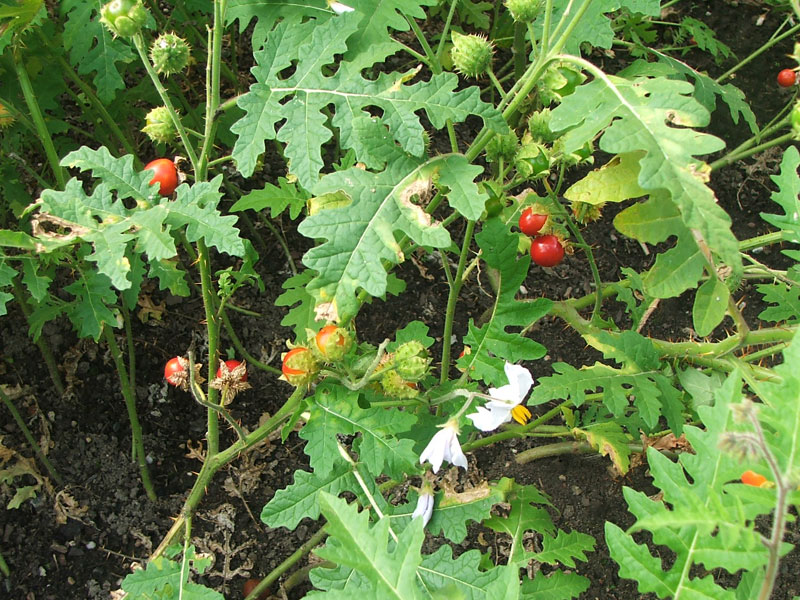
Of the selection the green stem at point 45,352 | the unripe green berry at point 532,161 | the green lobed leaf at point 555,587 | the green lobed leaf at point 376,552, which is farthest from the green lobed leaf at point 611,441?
the green stem at point 45,352

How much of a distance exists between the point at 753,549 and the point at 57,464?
89.0 inches

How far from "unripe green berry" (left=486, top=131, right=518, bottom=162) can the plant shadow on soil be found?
1.23 metres

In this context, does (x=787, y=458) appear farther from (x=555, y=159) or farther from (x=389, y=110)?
(x=389, y=110)

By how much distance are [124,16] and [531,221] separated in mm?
1202

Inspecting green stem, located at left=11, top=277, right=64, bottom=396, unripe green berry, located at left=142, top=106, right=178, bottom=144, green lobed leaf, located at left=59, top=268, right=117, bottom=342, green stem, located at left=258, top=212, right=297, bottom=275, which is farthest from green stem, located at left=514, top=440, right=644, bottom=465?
green stem, located at left=11, top=277, right=64, bottom=396

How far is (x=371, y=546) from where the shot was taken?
1.18m

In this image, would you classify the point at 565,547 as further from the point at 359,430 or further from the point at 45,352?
the point at 45,352

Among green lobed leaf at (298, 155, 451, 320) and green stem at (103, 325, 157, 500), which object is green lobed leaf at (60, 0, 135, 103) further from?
green lobed leaf at (298, 155, 451, 320)

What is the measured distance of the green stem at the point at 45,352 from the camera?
228 centimetres

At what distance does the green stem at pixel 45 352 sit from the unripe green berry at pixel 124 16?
3.40 feet

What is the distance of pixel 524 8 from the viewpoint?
64.6 inches

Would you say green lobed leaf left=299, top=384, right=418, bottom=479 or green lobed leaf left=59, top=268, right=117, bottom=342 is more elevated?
green lobed leaf left=59, top=268, right=117, bottom=342

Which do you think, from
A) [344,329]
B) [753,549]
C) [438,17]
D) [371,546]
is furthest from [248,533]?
[438,17]

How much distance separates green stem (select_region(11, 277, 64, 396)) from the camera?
2.28 metres
